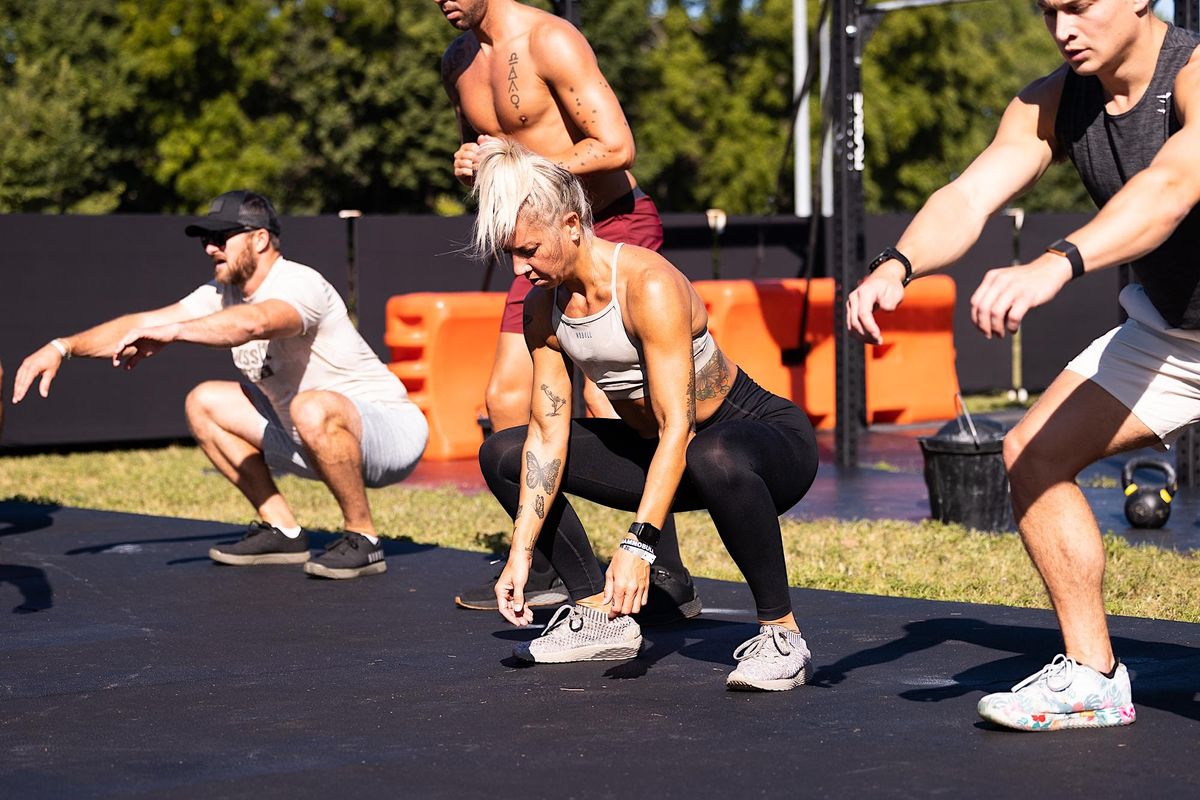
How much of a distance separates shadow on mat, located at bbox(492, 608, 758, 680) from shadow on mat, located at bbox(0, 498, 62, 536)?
132 inches

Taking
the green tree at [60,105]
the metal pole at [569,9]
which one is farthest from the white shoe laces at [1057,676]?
the green tree at [60,105]

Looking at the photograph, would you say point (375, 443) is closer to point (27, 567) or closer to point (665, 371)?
point (27, 567)

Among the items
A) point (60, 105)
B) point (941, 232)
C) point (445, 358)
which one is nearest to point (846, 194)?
point (445, 358)

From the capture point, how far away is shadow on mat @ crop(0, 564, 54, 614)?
573 cm

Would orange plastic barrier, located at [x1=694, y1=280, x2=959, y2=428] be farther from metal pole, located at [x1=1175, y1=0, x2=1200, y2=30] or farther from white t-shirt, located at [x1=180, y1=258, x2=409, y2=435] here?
white t-shirt, located at [x1=180, y1=258, x2=409, y2=435]

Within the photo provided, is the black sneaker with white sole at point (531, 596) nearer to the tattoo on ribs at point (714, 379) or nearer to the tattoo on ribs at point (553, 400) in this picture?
the tattoo on ribs at point (553, 400)

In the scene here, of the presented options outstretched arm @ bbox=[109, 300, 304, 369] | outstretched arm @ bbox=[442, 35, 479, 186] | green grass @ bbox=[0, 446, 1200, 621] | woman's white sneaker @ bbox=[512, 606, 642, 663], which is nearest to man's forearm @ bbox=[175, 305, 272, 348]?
outstretched arm @ bbox=[109, 300, 304, 369]

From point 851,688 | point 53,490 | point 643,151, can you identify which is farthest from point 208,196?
point 851,688

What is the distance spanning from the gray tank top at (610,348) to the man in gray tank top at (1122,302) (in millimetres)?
892

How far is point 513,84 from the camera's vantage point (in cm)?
572

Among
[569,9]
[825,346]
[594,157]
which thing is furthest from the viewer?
[825,346]

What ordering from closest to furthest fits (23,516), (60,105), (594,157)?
(594,157), (23,516), (60,105)

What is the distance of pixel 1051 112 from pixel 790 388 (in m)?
9.02

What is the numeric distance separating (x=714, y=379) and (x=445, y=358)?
23.5 ft
